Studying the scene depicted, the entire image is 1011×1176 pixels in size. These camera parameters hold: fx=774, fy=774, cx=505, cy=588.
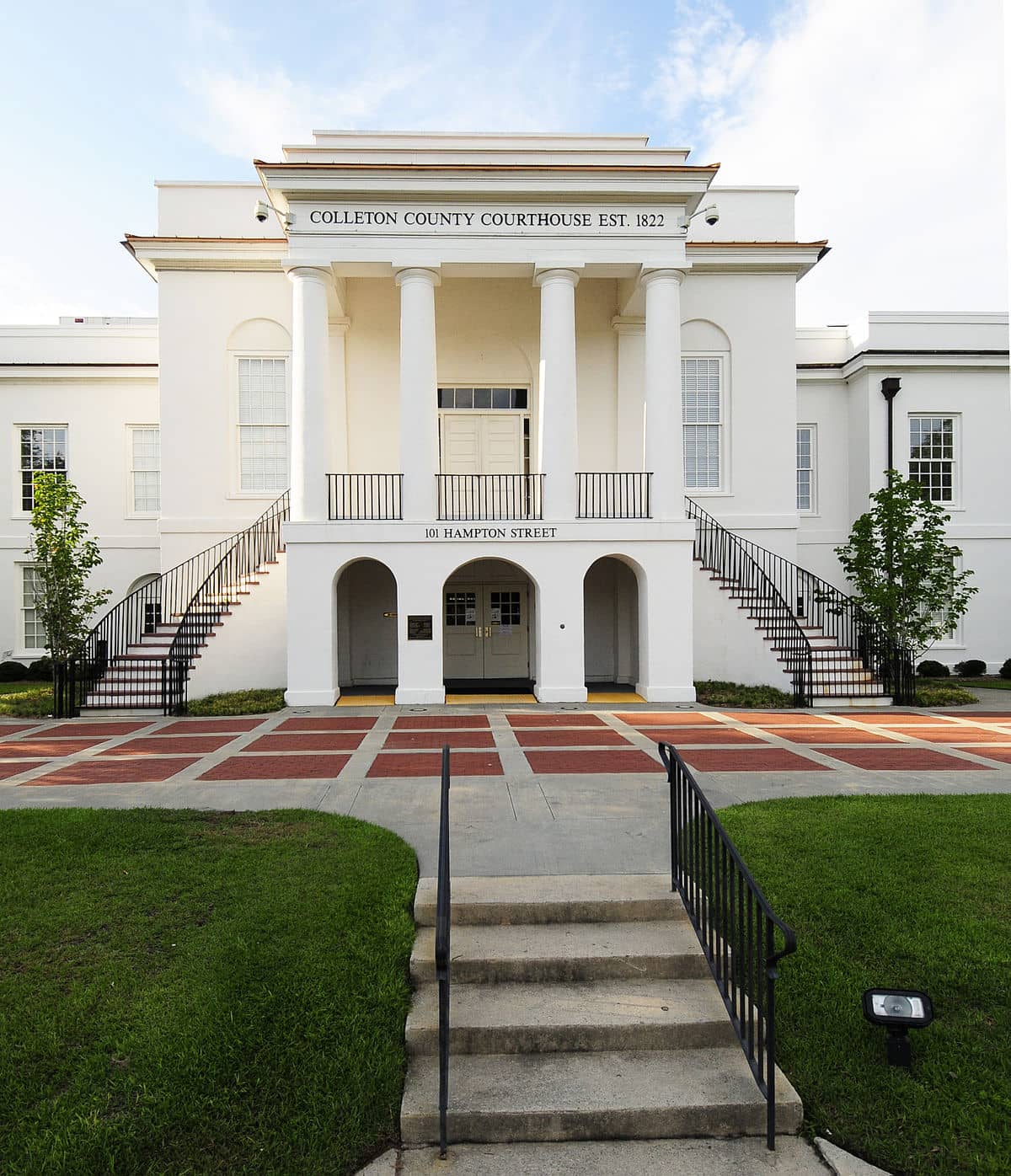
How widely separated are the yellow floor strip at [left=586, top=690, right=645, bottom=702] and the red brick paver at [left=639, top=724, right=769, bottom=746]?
10.9 ft

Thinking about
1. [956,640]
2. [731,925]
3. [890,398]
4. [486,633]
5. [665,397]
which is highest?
[890,398]

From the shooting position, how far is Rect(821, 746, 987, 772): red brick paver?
9.83 meters

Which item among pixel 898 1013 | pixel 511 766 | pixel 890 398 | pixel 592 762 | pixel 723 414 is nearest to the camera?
pixel 898 1013

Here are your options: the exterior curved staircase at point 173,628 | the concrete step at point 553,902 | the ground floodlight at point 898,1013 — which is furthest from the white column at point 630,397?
the ground floodlight at point 898,1013

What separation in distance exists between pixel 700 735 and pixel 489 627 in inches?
330

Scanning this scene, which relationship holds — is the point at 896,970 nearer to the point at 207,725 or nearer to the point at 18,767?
the point at 18,767

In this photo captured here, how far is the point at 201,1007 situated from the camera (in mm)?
4309

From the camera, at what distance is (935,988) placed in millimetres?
4551

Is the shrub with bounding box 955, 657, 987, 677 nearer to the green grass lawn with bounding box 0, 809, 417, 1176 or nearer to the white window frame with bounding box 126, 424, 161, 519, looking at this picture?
the green grass lawn with bounding box 0, 809, 417, 1176

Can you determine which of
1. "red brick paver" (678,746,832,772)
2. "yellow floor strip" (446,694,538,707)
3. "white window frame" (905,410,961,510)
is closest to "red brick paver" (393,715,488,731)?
"yellow floor strip" (446,694,538,707)

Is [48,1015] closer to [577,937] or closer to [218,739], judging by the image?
[577,937]

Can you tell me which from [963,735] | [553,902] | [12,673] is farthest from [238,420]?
[963,735]

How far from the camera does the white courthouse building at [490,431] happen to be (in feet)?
51.2

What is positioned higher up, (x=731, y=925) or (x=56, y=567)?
(x=56, y=567)
